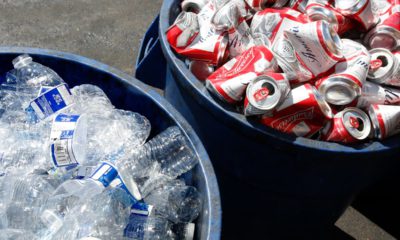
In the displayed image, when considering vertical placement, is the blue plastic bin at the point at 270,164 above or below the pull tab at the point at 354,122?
below

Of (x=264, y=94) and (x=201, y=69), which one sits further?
(x=201, y=69)

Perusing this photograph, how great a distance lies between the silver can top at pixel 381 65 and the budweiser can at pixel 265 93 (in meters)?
0.36

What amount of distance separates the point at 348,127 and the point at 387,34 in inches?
17.2

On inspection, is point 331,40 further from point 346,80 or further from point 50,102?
point 50,102

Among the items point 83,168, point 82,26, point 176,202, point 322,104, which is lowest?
point 82,26

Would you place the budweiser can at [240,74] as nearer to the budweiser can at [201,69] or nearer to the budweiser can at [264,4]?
the budweiser can at [201,69]

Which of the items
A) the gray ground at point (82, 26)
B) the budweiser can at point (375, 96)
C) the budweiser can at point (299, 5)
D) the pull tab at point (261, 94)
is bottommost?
the gray ground at point (82, 26)

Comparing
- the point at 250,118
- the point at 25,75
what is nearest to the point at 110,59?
the point at 25,75

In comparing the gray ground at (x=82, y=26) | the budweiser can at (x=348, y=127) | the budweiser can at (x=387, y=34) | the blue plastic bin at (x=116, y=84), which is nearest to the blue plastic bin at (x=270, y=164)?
the budweiser can at (x=348, y=127)

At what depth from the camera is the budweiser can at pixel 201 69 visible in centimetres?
161

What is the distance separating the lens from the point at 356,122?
4.87 feet

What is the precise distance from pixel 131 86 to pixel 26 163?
0.44 metres

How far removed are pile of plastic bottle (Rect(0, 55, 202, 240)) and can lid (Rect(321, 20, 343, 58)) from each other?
568 mm

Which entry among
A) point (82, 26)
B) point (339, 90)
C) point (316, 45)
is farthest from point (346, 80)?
point (82, 26)
